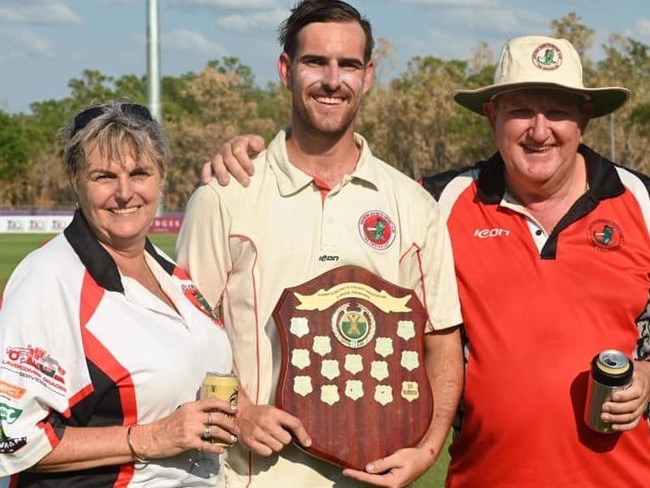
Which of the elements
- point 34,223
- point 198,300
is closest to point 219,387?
point 198,300

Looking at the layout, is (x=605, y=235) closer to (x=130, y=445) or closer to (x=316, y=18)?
(x=316, y=18)

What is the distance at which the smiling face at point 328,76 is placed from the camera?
4.25 meters

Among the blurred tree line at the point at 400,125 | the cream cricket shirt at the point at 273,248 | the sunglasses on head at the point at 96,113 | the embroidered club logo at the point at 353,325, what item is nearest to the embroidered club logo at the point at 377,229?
the cream cricket shirt at the point at 273,248

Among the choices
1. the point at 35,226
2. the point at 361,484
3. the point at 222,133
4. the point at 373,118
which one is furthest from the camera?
the point at 222,133

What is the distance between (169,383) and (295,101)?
1.27m

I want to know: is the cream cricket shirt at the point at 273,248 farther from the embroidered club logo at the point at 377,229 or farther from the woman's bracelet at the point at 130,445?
the woman's bracelet at the point at 130,445

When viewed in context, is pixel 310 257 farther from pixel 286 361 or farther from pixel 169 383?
pixel 169 383

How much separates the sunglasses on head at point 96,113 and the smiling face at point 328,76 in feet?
2.16

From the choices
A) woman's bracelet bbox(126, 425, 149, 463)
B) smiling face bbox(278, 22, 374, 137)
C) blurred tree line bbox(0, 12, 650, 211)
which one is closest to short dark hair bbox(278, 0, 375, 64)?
smiling face bbox(278, 22, 374, 137)

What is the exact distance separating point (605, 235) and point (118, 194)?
203cm

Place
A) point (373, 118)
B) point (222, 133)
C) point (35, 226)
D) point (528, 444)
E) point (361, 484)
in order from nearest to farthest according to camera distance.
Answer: point (361, 484) → point (528, 444) → point (35, 226) → point (373, 118) → point (222, 133)

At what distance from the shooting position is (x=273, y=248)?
425 centimetres

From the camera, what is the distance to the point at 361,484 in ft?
13.7

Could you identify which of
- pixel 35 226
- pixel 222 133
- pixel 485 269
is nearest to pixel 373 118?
pixel 222 133
